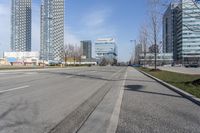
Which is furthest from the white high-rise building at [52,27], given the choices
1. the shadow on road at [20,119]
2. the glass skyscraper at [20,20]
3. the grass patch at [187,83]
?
the shadow on road at [20,119]

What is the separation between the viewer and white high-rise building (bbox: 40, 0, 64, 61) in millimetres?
125938

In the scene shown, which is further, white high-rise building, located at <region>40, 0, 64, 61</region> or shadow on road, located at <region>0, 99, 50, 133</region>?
white high-rise building, located at <region>40, 0, 64, 61</region>

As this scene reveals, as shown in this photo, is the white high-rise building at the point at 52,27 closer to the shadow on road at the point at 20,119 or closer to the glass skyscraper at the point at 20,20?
the glass skyscraper at the point at 20,20

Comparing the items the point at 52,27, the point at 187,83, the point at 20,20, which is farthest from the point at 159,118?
the point at 20,20

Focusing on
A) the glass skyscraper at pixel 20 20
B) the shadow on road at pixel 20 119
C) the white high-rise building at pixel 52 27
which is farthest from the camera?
the glass skyscraper at pixel 20 20

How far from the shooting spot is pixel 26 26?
154500 mm

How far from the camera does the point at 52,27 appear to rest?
436ft

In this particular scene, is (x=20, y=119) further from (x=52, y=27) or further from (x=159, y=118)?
(x=52, y=27)

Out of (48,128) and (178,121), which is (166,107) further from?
(48,128)

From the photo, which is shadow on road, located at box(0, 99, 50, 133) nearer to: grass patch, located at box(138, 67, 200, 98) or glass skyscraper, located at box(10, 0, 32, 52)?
grass patch, located at box(138, 67, 200, 98)

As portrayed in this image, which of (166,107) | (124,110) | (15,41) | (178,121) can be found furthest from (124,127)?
(15,41)

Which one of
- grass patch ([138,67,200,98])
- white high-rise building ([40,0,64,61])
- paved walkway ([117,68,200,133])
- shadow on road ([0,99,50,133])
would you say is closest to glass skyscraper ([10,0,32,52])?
white high-rise building ([40,0,64,61])

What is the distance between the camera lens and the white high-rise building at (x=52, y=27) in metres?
126

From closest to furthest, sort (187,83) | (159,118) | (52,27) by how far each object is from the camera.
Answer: (159,118) < (187,83) < (52,27)
